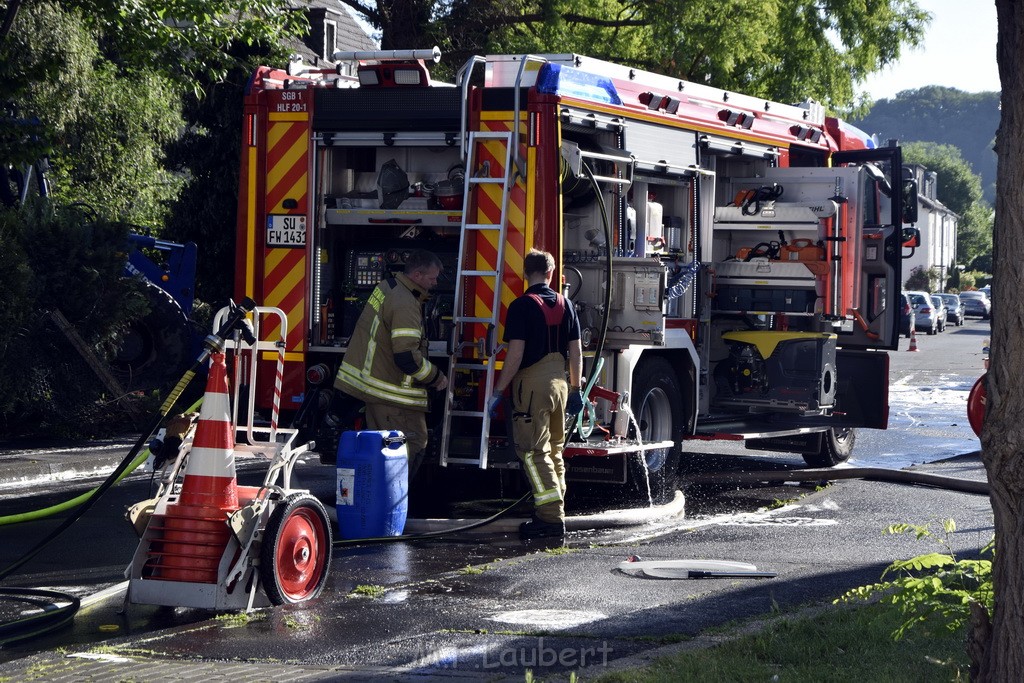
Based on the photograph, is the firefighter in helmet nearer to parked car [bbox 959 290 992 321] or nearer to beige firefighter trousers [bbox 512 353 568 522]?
beige firefighter trousers [bbox 512 353 568 522]

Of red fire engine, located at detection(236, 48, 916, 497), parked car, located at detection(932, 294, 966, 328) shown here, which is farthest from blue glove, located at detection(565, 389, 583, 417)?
parked car, located at detection(932, 294, 966, 328)

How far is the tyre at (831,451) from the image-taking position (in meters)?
13.0

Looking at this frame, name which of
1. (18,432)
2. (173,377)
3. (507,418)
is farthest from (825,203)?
(18,432)

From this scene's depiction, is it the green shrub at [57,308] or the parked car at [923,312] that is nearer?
the green shrub at [57,308]

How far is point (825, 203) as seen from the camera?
12.0 m

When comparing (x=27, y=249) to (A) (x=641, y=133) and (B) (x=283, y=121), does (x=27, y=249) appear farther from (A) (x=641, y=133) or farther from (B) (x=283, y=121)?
(A) (x=641, y=133)

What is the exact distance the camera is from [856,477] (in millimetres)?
11648

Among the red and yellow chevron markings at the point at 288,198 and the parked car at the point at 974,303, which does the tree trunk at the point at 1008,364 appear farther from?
the parked car at the point at 974,303

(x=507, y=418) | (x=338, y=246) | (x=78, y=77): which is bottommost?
(x=507, y=418)

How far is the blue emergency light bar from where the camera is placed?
9.13 meters

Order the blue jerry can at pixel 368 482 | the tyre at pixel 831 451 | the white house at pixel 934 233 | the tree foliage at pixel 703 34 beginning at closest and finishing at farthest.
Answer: the blue jerry can at pixel 368 482 → the tyre at pixel 831 451 → the tree foliage at pixel 703 34 → the white house at pixel 934 233

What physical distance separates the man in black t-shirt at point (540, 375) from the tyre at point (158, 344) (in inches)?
245

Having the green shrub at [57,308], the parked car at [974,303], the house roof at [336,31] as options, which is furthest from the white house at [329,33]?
the parked car at [974,303]

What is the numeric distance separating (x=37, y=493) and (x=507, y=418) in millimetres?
3753
